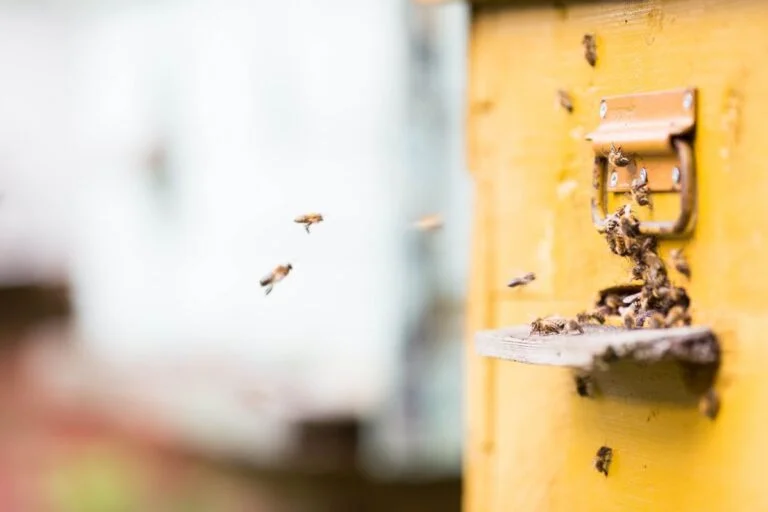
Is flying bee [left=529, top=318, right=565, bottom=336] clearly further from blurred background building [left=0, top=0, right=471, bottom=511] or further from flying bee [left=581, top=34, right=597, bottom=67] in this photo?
blurred background building [left=0, top=0, right=471, bottom=511]

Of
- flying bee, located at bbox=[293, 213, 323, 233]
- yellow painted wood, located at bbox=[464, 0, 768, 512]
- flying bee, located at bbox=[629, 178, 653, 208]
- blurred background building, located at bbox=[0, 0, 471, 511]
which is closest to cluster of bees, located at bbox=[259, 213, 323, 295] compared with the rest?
flying bee, located at bbox=[293, 213, 323, 233]

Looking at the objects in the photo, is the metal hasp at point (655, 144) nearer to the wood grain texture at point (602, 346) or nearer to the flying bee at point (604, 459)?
the wood grain texture at point (602, 346)

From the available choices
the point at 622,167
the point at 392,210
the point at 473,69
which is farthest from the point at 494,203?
the point at 392,210

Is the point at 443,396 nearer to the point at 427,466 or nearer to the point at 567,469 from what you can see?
the point at 427,466

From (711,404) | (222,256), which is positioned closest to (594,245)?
(711,404)

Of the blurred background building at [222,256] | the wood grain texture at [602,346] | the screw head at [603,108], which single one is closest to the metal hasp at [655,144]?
the screw head at [603,108]

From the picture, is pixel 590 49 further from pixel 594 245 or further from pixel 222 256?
pixel 222 256
